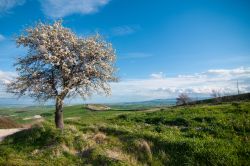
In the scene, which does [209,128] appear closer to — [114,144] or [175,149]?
[175,149]

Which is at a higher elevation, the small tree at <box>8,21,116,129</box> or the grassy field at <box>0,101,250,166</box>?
the small tree at <box>8,21,116,129</box>

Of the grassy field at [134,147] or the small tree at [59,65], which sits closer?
the grassy field at [134,147]

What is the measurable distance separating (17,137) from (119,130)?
349 inches

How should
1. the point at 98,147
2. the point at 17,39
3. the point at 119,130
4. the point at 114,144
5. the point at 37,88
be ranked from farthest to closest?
the point at 17,39 → the point at 37,88 → the point at 119,130 → the point at 114,144 → the point at 98,147

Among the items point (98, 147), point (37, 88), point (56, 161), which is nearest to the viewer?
point (56, 161)

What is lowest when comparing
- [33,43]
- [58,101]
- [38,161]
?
[38,161]

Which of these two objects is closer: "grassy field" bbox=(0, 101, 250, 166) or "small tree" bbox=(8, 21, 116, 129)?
"grassy field" bbox=(0, 101, 250, 166)

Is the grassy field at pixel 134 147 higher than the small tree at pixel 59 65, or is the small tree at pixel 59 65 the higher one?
the small tree at pixel 59 65

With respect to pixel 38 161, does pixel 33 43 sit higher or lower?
higher

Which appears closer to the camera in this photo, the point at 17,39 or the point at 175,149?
the point at 175,149

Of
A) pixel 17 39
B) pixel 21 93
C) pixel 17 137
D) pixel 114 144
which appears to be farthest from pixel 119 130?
pixel 17 39

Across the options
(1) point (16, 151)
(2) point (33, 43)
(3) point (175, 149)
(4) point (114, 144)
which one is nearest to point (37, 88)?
(2) point (33, 43)

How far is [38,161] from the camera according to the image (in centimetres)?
1662

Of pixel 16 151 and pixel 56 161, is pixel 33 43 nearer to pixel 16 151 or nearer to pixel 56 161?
pixel 16 151
